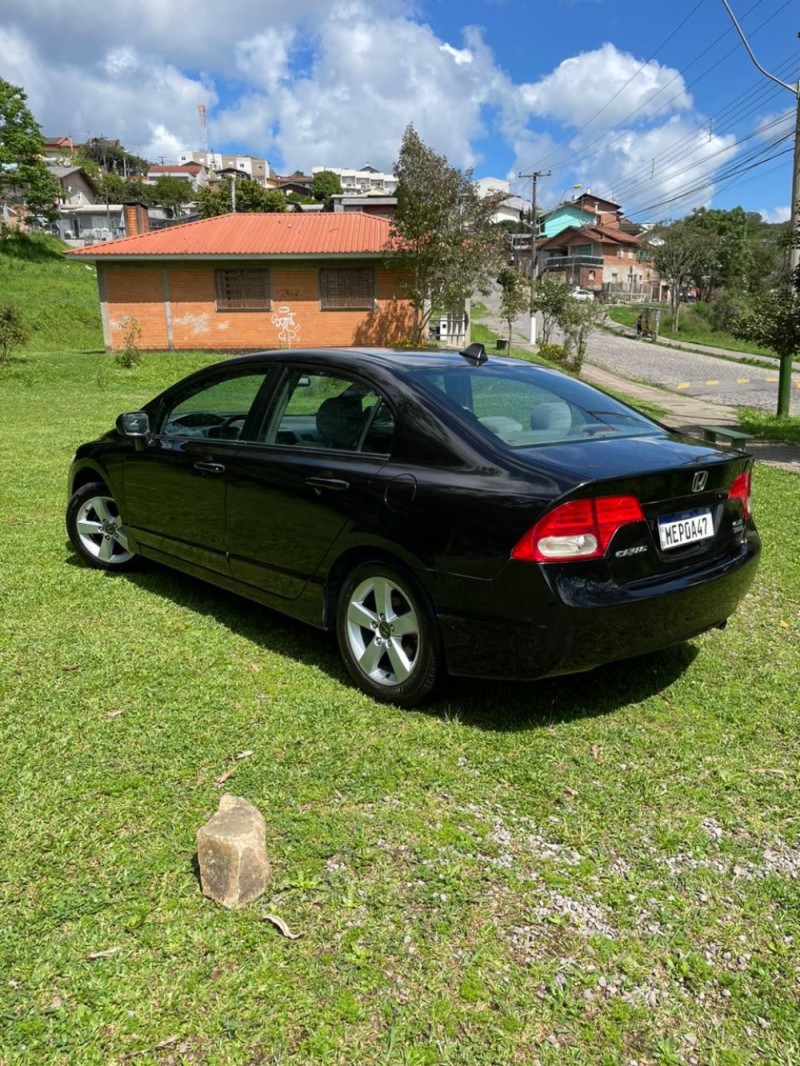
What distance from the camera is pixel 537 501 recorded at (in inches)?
117

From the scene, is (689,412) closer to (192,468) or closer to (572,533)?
(192,468)

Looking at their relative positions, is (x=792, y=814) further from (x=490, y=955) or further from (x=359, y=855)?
(x=359, y=855)

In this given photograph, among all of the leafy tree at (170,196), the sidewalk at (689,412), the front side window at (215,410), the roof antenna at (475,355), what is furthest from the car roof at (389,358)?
the leafy tree at (170,196)

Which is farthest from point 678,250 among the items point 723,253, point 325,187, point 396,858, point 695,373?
point 396,858

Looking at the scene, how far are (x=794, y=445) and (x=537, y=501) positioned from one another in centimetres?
1150

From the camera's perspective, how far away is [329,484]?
3676 mm

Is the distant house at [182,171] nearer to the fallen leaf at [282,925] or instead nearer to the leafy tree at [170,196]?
the leafy tree at [170,196]

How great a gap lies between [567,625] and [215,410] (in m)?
2.64

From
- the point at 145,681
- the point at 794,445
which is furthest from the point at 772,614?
the point at 794,445

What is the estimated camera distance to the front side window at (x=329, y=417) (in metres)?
3.67

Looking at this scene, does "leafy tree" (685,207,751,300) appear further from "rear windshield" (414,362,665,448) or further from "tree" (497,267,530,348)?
"rear windshield" (414,362,665,448)

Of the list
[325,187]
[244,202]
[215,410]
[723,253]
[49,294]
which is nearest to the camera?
[215,410]

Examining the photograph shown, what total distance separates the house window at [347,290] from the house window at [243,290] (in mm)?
1753

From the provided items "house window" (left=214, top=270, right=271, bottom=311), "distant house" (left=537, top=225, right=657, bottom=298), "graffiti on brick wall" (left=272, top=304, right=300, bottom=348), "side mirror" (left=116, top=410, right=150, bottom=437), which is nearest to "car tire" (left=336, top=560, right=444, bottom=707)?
"side mirror" (left=116, top=410, right=150, bottom=437)
